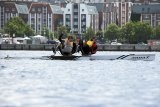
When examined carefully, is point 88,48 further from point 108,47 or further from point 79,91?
point 108,47

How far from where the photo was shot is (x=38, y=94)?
28.0 meters

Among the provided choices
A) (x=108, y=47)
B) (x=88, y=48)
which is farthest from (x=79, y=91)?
(x=108, y=47)

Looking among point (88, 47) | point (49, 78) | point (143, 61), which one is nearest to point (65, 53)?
point (88, 47)

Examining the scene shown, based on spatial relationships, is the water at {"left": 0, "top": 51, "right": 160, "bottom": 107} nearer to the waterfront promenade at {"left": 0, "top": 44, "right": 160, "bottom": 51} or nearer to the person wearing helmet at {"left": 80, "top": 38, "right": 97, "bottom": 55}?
the person wearing helmet at {"left": 80, "top": 38, "right": 97, "bottom": 55}

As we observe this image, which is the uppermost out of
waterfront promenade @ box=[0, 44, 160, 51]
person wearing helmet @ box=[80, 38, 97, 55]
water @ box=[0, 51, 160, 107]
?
person wearing helmet @ box=[80, 38, 97, 55]

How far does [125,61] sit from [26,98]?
112 ft

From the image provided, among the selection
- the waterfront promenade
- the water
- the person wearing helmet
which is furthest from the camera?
the waterfront promenade

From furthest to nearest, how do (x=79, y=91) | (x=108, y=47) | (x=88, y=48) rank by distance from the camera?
(x=108, y=47)
(x=88, y=48)
(x=79, y=91)

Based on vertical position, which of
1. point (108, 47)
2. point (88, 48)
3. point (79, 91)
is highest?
point (88, 48)

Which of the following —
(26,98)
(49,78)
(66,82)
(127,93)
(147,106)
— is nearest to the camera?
(147,106)

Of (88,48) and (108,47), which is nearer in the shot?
(88,48)

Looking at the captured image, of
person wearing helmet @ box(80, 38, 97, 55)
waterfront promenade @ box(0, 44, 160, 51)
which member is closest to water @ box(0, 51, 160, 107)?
person wearing helmet @ box(80, 38, 97, 55)

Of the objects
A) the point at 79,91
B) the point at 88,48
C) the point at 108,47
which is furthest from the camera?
the point at 108,47

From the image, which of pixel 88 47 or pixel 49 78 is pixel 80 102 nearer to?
pixel 49 78
